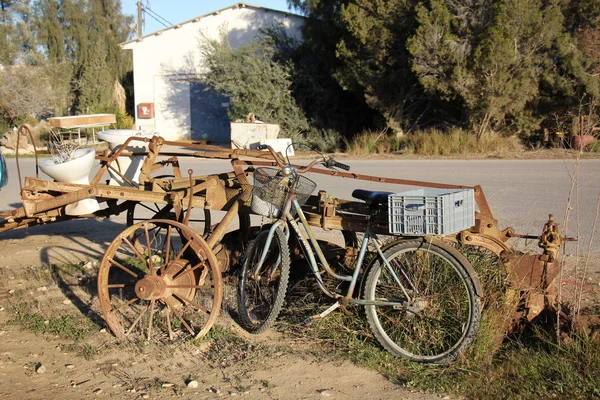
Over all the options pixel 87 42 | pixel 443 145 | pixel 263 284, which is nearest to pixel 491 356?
pixel 263 284

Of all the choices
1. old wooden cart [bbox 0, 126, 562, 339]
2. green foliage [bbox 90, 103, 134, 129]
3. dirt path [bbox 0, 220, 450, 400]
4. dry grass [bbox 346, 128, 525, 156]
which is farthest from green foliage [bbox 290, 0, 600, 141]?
dirt path [bbox 0, 220, 450, 400]

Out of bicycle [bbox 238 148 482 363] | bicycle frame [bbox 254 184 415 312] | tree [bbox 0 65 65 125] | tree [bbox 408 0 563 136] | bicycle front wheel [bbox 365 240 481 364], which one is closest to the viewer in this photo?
bicycle [bbox 238 148 482 363]

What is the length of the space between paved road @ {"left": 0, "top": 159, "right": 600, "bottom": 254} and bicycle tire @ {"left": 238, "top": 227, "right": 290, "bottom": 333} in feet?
11.8

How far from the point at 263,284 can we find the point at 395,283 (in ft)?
3.72

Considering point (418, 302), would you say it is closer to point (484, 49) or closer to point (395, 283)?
point (395, 283)

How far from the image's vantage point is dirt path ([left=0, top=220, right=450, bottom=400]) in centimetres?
383

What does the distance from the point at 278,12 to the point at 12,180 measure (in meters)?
15.3

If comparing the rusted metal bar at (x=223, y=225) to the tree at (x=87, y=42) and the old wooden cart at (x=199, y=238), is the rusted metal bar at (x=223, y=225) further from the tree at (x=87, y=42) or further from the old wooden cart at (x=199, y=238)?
the tree at (x=87, y=42)

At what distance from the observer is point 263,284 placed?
4926 millimetres

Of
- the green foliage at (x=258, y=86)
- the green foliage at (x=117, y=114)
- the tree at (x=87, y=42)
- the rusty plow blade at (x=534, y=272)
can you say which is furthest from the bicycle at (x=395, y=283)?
the tree at (x=87, y=42)

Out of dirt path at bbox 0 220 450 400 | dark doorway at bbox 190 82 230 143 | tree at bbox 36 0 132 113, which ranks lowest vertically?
dirt path at bbox 0 220 450 400

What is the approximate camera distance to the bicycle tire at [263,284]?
A: 14.6 feet

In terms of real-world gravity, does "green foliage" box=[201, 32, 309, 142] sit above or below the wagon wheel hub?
above

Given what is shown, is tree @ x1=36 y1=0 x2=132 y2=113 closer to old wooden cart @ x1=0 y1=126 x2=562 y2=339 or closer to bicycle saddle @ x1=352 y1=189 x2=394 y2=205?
old wooden cart @ x1=0 y1=126 x2=562 y2=339
